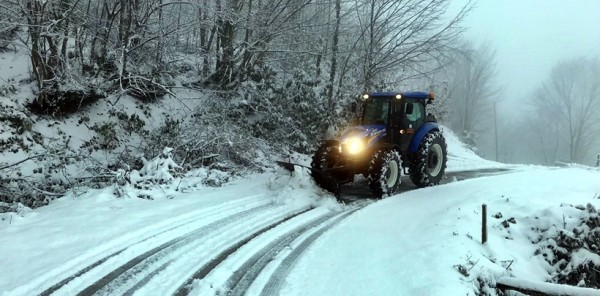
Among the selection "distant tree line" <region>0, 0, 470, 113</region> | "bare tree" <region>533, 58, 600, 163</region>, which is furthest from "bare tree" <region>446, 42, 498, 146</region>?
"distant tree line" <region>0, 0, 470, 113</region>

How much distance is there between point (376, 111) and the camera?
9.37 meters

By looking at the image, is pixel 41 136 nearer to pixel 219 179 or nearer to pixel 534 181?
pixel 219 179

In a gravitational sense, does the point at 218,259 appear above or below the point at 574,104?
below

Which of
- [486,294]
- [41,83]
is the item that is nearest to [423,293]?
[486,294]

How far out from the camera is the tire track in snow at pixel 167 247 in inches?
163

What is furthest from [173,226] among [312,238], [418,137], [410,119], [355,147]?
[418,137]

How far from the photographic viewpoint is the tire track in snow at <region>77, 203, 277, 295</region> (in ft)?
13.5

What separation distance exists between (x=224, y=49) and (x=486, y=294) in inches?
407

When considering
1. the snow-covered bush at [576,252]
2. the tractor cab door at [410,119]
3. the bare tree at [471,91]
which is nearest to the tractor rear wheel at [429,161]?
the tractor cab door at [410,119]

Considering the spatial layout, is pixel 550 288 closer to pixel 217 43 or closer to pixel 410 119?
pixel 410 119

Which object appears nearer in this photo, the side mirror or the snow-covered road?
the snow-covered road

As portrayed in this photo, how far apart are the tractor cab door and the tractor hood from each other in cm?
52

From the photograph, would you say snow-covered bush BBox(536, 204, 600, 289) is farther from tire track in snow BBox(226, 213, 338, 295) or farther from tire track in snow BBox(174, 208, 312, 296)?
tire track in snow BBox(174, 208, 312, 296)

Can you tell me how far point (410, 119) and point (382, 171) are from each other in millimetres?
1875
